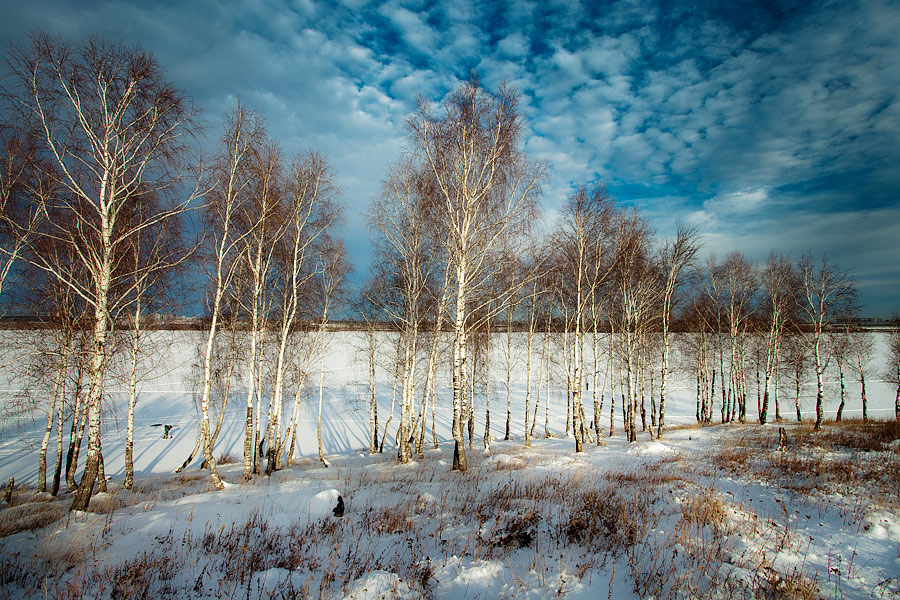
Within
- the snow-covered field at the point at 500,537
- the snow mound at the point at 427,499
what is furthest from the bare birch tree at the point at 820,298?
the snow mound at the point at 427,499

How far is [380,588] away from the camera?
3.74 meters

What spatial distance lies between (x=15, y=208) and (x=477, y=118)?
13.1 metres

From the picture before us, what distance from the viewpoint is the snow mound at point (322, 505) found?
624 centimetres

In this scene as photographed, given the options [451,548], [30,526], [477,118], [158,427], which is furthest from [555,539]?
[158,427]

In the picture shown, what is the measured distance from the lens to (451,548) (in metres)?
4.83

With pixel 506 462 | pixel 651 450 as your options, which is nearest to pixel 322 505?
pixel 506 462

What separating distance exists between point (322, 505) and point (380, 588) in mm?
3346

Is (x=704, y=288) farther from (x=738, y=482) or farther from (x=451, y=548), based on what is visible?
(x=451, y=548)

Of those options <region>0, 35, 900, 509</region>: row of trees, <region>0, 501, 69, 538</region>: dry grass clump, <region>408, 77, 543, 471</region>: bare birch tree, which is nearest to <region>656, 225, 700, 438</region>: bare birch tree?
<region>0, 35, 900, 509</region>: row of trees

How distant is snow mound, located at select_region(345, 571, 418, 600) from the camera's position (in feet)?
11.8

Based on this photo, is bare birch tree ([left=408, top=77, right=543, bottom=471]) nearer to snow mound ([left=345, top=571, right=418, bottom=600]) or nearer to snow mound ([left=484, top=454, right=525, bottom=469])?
snow mound ([left=484, top=454, right=525, bottom=469])

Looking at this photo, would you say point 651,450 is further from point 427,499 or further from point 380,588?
point 380,588

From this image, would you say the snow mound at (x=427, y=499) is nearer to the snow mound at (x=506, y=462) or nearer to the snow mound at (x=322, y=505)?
the snow mound at (x=322, y=505)

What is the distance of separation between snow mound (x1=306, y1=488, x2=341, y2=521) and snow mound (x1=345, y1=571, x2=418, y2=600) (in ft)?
8.90
